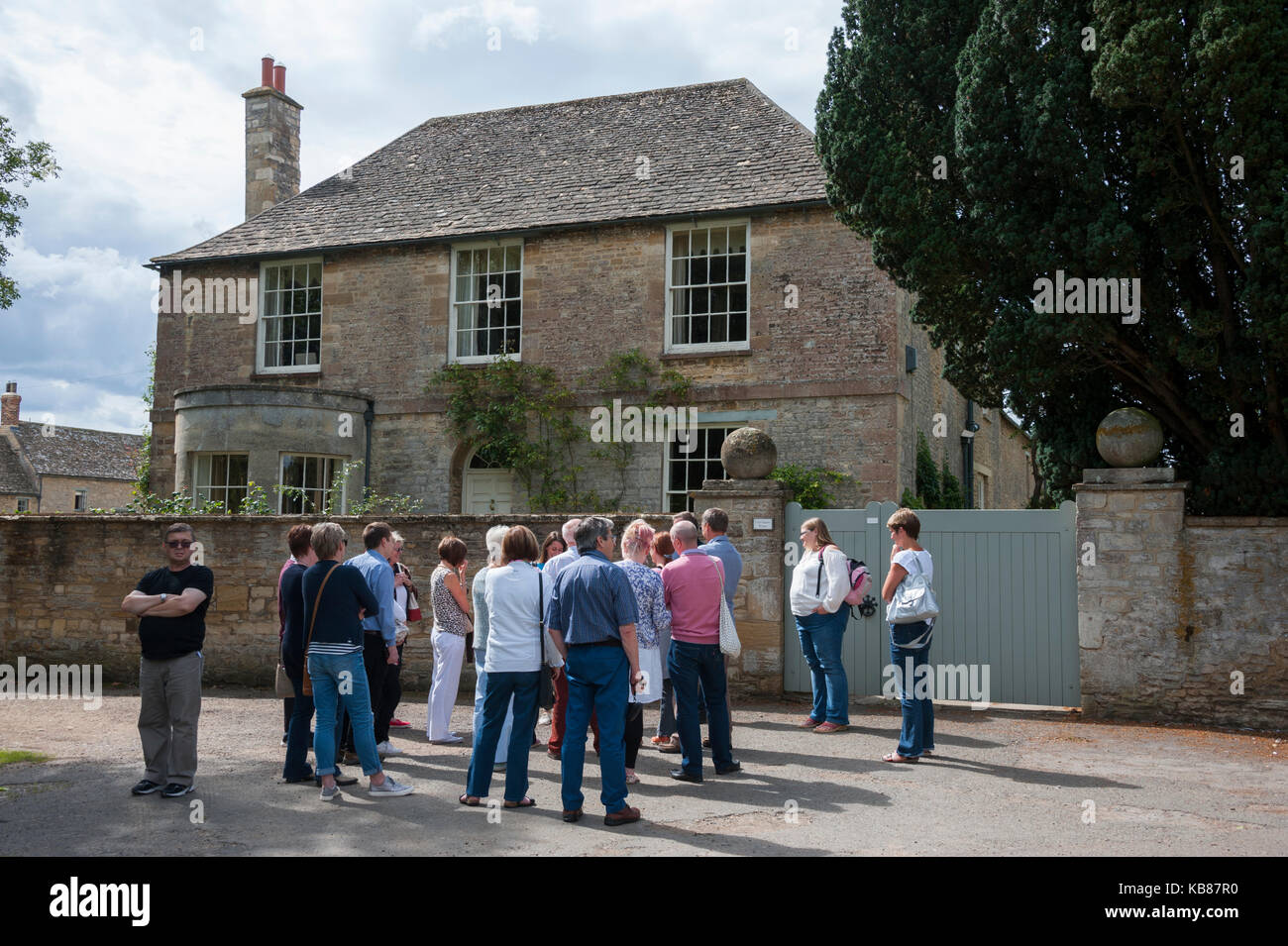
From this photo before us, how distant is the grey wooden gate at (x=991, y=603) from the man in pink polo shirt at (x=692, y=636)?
3475mm

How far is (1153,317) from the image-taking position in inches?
379

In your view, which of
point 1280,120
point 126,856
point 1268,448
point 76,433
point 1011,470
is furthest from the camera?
point 76,433

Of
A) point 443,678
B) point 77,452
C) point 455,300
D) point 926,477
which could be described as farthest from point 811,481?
point 77,452

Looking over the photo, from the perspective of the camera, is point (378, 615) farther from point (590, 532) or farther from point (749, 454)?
point (749, 454)

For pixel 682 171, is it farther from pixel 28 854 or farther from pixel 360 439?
pixel 28 854

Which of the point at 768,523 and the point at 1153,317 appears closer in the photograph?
the point at 1153,317

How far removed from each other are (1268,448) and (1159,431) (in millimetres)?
894

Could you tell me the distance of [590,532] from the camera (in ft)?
20.4

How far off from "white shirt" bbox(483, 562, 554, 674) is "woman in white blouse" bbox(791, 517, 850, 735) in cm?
295

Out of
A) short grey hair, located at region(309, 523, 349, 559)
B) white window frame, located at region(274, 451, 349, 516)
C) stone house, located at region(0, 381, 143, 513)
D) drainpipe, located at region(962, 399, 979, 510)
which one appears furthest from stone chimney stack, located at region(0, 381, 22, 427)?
short grey hair, located at region(309, 523, 349, 559)

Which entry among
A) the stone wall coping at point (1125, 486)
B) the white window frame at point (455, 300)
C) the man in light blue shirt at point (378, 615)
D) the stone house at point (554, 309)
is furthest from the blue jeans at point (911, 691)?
the white window frame at point (455, 300)

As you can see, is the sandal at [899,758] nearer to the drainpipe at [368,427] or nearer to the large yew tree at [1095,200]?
the large yew tree at [1095,200]

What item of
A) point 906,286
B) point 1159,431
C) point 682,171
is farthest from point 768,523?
point 682,171

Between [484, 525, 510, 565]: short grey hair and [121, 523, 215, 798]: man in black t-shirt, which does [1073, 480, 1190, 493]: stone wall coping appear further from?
[121, 523, 215, 798]: man in black t-shirt
